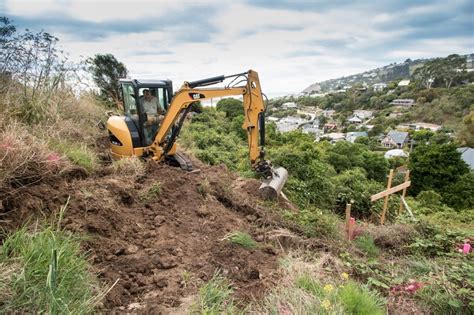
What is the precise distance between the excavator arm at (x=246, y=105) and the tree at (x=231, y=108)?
20248 millimetres

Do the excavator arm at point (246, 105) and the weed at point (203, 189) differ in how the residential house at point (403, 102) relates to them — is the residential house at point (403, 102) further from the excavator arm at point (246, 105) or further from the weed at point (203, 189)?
the weed at point (203, 189)

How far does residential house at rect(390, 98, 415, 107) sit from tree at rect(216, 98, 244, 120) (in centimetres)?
6347

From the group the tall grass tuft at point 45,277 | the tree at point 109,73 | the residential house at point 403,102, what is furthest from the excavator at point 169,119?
the residential house at point 403,102

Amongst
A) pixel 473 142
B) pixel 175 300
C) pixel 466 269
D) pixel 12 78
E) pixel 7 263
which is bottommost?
pixel 473 142

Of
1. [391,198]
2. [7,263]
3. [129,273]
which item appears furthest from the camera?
[391,198]

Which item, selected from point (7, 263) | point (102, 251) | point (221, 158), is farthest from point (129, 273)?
point (221, 158)

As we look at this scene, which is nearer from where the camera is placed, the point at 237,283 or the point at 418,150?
the point at 237,283

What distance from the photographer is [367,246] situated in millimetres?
5066

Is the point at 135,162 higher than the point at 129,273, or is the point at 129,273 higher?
the point at 135,162

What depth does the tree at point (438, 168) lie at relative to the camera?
837 inches

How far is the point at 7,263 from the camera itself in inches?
87.6

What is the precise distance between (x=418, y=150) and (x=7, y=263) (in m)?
26.7

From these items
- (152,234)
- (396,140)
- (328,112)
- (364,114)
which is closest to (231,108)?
(152,234)

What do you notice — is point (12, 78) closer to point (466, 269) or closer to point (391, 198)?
point (466, 269)
